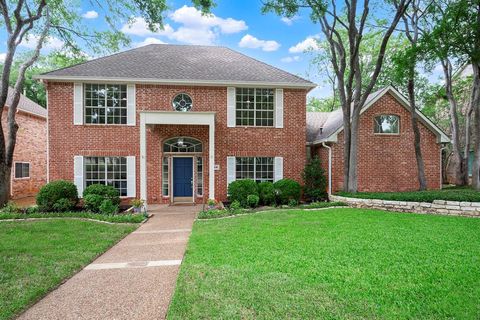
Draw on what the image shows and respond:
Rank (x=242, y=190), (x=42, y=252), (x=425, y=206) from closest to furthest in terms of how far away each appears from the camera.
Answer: (x=42, y=252) → (x=425, y=206) → (x=242, y=190)

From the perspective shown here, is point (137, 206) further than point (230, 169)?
No

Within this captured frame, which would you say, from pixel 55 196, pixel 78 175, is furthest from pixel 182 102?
pixel 55 196

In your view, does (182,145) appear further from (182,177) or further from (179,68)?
(179,68)

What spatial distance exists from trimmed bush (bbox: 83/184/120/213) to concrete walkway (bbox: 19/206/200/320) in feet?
13.9

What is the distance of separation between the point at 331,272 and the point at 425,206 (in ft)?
23.5

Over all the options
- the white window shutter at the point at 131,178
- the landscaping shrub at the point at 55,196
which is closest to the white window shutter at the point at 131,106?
the white window shutter at the point at 131,178

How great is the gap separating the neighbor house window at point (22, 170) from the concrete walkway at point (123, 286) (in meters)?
12.3

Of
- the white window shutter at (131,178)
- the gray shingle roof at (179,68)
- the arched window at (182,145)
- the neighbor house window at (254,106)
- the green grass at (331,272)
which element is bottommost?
the green grass at (331,272)

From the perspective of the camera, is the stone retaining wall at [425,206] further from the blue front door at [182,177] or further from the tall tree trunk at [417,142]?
the blue front door at [182,177]

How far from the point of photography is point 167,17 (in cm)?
1173

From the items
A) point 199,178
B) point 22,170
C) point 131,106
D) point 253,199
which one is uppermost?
point 131,106

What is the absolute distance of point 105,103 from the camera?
11.3 meters

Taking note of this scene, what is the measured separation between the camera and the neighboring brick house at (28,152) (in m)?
14.3

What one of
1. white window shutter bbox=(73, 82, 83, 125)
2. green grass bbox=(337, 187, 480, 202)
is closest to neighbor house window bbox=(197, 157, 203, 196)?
white window shutter bbox=(73, 82, 83, 125)
